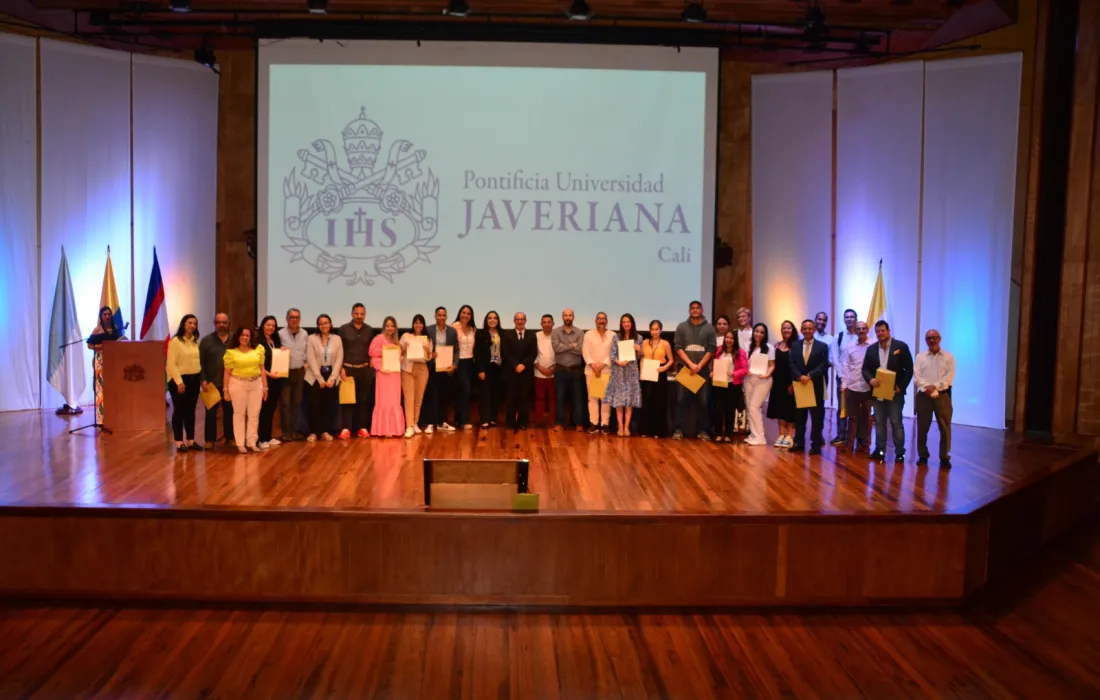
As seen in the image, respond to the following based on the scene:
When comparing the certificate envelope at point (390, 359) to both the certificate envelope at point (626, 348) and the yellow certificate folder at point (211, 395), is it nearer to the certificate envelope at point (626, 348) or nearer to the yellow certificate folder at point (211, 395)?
the yellow certificate folder at point (211, 395)

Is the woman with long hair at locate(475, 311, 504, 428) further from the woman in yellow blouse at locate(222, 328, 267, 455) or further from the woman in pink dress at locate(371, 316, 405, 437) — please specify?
the woman in yellow blouse at locate(222, 328, 267, 455)

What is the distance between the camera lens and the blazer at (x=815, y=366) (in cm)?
757

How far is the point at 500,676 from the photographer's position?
15.1 feet

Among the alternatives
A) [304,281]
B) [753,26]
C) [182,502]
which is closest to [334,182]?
[304,281]

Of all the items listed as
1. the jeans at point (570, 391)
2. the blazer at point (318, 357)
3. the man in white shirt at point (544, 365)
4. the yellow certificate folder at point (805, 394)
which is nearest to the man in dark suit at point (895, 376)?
the yellow certificate folder at point (805, 394)

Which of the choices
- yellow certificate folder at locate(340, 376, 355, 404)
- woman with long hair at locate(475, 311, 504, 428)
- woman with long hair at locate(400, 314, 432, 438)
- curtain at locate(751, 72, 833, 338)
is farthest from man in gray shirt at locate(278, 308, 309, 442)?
curtain at locate(751, 72, 833, 338)

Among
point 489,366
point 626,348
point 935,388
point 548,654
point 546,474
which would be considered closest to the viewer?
point 548,654

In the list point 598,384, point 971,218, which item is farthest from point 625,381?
point 971,218

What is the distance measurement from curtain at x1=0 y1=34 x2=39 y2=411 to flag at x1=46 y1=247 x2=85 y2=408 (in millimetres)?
311

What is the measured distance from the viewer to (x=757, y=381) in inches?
313

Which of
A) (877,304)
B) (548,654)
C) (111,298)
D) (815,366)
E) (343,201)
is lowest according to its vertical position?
(548,654)

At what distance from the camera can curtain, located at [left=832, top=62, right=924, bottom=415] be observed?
10031 millimetres

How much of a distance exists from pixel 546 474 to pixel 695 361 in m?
2.23

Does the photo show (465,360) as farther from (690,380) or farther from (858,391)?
(858,391)
